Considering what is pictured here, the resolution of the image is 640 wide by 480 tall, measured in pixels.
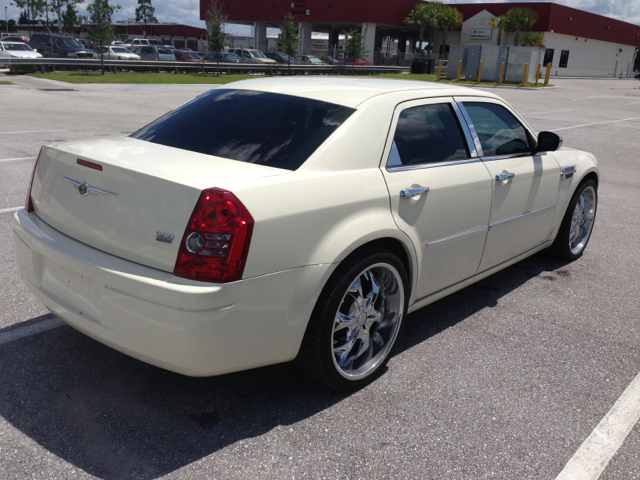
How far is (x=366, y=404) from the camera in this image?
3.11 metres

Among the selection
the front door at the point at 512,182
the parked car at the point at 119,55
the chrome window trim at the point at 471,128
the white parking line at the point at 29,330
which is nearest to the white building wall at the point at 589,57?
the parked car at the point at 119,55

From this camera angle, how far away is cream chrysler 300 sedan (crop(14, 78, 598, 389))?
8.36 ft

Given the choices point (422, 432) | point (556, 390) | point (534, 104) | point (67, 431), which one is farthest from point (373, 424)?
point (534, 104)


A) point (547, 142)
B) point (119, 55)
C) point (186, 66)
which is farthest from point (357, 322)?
point (119, 55)

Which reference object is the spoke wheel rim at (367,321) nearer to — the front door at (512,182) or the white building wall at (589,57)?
the front door at (512,182)

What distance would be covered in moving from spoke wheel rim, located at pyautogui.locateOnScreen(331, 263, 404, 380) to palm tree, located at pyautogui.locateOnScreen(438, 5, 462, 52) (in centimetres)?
6249

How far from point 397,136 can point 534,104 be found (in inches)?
921

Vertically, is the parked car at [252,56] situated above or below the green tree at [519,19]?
below

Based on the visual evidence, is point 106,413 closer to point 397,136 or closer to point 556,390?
point 397,136

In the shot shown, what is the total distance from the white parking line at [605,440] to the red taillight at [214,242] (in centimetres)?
172

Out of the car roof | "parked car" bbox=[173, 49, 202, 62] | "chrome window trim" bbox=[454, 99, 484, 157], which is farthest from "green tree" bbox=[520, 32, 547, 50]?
the car roof

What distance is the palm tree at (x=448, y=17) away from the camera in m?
60.3

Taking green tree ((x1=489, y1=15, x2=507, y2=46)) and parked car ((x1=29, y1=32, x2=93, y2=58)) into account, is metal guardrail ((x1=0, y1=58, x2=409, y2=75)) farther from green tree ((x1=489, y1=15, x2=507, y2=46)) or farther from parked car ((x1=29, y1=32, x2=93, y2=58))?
green tree ((x1=489, y1=15, x2=507, y2=46))

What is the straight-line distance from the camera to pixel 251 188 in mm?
2627
